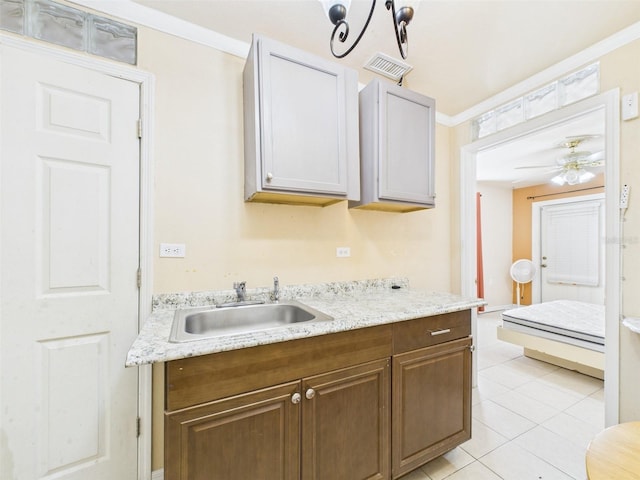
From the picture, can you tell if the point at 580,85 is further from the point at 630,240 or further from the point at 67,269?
the point at 67,269

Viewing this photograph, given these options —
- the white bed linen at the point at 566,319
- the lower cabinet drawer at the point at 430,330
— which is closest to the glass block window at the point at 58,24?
the lower cabinet drawer at the point at 430,330

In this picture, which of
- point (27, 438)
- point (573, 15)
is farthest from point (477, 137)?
point (27, 438)

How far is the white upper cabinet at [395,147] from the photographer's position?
1.80 meters

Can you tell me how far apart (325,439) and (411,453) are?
1.83 ft

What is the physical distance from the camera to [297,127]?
1.57 metres

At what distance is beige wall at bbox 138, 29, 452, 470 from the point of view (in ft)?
5.16

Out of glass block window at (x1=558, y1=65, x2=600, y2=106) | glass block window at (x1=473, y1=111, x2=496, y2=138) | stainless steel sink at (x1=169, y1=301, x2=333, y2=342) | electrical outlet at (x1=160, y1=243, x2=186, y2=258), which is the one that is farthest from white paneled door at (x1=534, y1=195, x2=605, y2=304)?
electrical outlet at (x1=160, y1=243, x2=186, y2=258)

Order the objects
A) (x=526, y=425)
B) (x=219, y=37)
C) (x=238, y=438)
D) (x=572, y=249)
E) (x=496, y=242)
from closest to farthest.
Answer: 1. (x=238, y=438)
2. (x=219, y=37)
3. (x=526, y=425)
4. (x=572, y=249)
5. (x=496, y=242)

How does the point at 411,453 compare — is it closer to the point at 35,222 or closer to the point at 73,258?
the point at 73,258

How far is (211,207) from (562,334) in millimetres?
3238

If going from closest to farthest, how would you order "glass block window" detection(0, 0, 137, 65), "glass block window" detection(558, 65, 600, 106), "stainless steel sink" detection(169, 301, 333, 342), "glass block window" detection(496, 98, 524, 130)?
"glass block window" detection(0, 0, 137, 65), "stainless steel sink" detection(169, 301, 333, 342), "glass block window" detection(558, 65, 600, 106), "glass block window" detection(496, 98, 524, 130)

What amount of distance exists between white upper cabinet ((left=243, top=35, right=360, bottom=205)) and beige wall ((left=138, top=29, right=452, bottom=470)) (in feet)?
0.44

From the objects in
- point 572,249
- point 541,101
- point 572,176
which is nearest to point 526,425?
point 541,101

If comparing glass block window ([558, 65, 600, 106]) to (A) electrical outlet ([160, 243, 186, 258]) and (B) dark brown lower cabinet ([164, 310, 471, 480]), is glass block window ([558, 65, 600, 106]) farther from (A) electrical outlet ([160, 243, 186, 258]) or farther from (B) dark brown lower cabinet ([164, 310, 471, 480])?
(A) electrical outlet ([160, 243, 186, 258])
